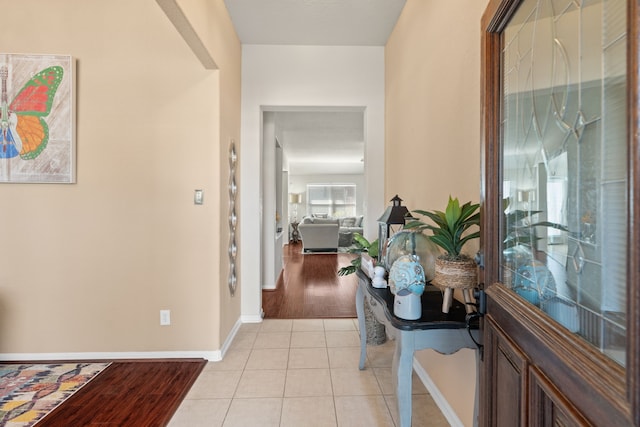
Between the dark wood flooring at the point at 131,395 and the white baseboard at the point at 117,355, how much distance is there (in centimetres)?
4

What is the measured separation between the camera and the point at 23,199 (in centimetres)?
240

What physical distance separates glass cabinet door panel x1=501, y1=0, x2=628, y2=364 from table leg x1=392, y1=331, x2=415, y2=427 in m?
0.48

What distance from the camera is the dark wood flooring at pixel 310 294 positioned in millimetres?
3501

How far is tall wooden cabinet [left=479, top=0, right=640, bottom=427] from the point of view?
0.52 m

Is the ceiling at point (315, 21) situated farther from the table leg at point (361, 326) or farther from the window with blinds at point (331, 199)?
the window with blinds at point (331, 199)

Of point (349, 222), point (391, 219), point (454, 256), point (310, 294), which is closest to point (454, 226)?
point (454, 256)

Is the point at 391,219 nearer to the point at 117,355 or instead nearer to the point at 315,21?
the point at 315,21

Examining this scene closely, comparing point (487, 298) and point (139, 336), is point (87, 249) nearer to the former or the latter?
point (139, 336)

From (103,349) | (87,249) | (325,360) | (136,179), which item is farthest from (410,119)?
(103,349)

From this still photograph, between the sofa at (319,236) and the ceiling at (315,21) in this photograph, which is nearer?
the ceiling at (315,21)

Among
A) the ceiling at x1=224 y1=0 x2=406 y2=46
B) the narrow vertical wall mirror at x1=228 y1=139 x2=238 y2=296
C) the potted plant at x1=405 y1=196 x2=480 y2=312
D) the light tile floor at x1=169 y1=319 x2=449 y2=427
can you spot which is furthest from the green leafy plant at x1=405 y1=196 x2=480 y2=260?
the ceiling at x1=224 y1=0 x2=406 y2=46

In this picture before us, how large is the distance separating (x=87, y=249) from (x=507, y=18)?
2893 millimetres

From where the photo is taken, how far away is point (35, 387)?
81.6 inches

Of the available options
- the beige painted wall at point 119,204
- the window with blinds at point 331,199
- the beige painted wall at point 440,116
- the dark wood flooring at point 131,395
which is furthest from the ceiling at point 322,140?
the dark wood flooring at point 131,395
